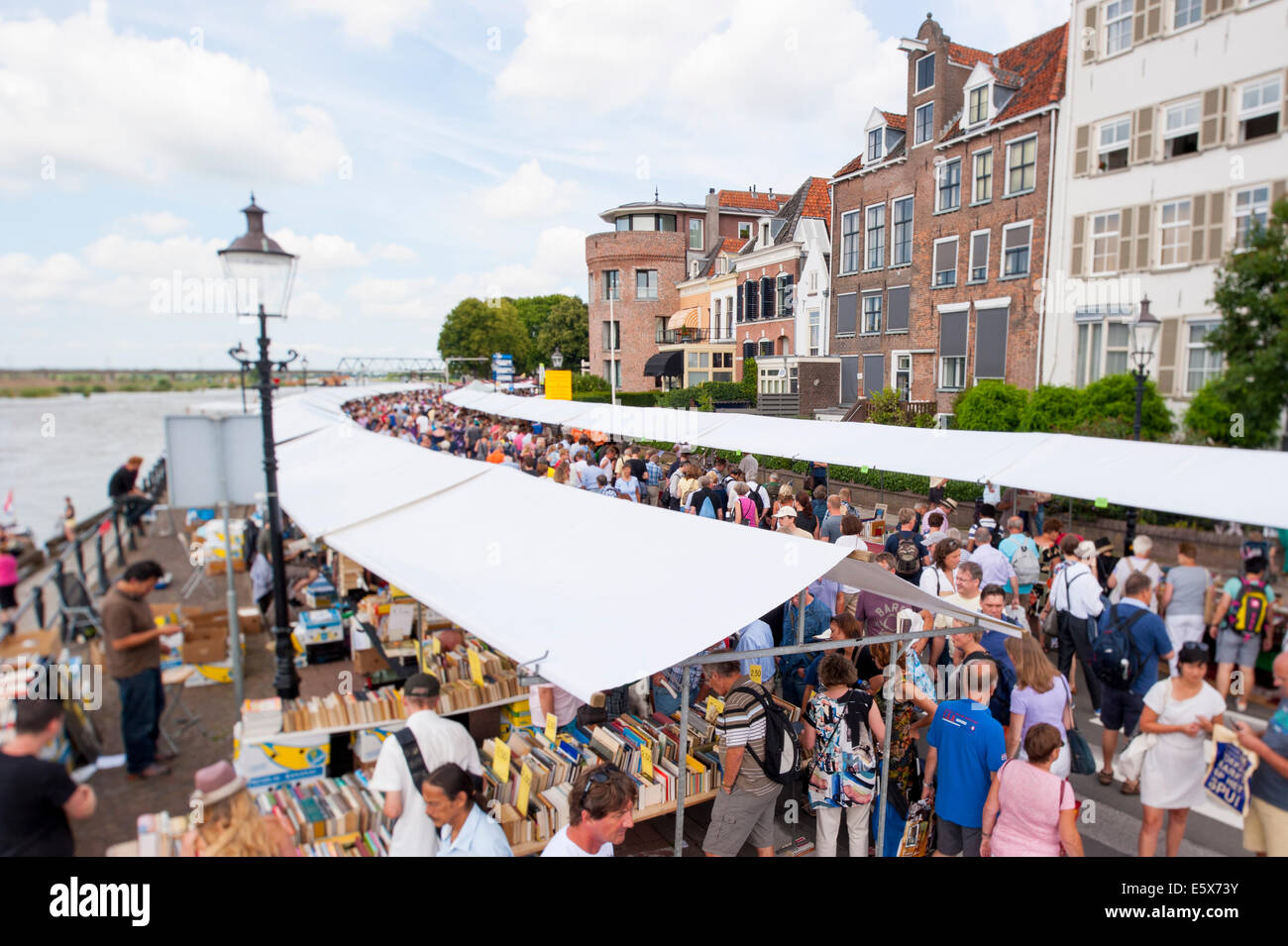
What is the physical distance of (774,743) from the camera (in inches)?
180

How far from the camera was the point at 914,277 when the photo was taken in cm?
2941

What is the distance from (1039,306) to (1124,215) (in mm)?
3490

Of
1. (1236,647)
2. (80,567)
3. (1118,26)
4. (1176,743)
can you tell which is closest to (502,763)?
(1176,743)

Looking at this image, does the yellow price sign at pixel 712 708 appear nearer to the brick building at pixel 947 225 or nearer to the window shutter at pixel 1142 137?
the brick building at pixel 947 225

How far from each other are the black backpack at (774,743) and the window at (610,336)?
48212mm

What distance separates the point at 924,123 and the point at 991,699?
96.6 ft

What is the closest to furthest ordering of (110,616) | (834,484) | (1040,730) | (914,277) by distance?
(1040,730) → (110,616) → (834,484) → (914,277)

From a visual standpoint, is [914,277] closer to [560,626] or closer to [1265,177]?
[1265,177]

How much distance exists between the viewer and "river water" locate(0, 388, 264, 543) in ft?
32.4

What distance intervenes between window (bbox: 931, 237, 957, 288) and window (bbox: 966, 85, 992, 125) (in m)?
4.17

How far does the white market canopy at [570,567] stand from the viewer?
14.4 feet

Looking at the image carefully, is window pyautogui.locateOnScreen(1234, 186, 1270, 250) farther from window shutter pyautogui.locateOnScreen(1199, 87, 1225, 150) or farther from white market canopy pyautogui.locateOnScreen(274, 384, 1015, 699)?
white market canopy pyautogui.locateOnScreen(274, 384, 1015, 699)

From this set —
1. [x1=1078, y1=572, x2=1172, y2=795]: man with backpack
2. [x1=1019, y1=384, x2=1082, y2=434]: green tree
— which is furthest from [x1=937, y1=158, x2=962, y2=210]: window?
[x1=1078, y1=572, x2=1172, y2=795]: man with backpack
